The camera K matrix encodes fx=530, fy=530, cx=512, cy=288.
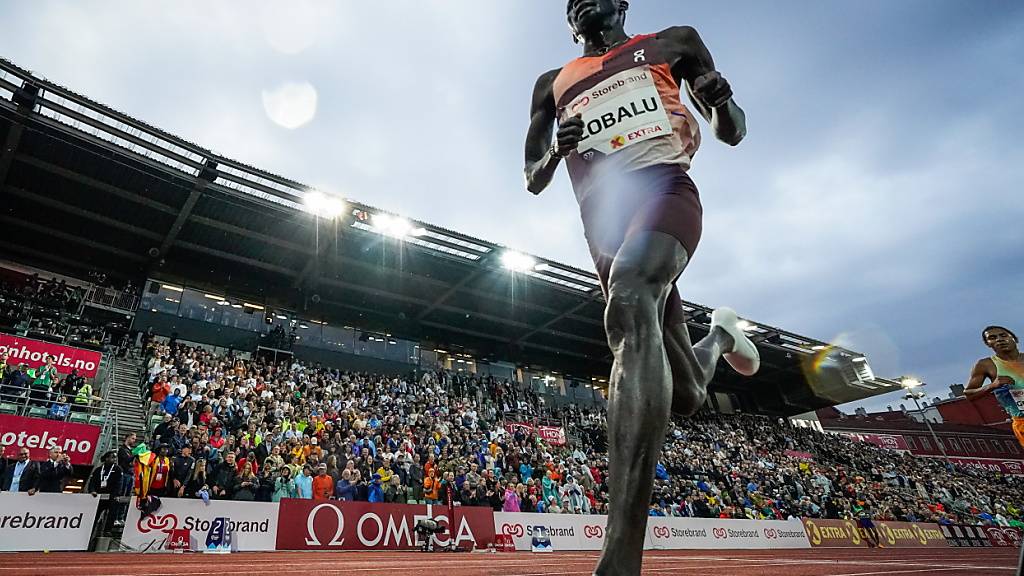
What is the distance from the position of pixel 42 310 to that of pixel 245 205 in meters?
6.54

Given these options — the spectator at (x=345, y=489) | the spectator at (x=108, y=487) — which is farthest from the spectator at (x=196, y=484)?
the spectator at (x=345, y=489)

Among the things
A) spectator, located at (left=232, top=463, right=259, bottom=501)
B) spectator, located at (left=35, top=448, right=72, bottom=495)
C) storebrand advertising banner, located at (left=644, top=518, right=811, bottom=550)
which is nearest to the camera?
spectator, located at (left=35, top=448, right=72, bottom=495)

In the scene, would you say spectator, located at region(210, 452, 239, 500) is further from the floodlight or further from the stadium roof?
the floodlight

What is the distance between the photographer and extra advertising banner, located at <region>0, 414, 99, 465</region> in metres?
9.05

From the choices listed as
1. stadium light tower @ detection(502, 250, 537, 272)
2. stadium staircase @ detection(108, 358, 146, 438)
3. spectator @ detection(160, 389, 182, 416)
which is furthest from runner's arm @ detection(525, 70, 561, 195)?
stadium light tower @ detection(502, 250, 537, 272)

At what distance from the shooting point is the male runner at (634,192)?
1.41 m

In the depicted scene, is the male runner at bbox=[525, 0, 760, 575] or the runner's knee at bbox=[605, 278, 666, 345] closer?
the male runner at bbox=[525, 0, 760, 575]

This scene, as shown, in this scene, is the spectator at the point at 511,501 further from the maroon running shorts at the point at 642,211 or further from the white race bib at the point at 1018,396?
the maroon running shorts at the point at 642,211

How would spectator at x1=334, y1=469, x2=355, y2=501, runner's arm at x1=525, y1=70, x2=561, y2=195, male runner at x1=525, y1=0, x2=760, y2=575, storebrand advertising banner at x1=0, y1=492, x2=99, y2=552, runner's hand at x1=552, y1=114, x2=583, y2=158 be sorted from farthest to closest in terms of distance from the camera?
spectator at x1=334, y1=469, x2=355, y2=501 < storebrand advertising banner at x1=0, y1=492, x2=99, y2=552 < runner's arm at x1=525, y1=70, x2=561, y2=195 < runner's hand at x1=552, y1=114, x2=583, y2=158 < male runner at x1=525, y1=0, x2=760, y2=575

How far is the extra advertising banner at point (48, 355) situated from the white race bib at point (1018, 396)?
1723 cm

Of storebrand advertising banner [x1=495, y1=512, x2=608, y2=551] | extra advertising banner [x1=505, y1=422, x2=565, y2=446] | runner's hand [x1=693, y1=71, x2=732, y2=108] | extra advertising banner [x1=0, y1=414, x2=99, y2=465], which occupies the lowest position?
storebrand advertising banner [x1=495, y1=512, x2=608, y2=551]

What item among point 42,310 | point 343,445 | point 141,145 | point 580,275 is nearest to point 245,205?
point 141,145

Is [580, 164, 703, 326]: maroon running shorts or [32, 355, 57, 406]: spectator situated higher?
[32, 355, 57, 406]: spectator

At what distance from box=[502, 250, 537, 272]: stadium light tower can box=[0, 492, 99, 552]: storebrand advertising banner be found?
13533 mm
